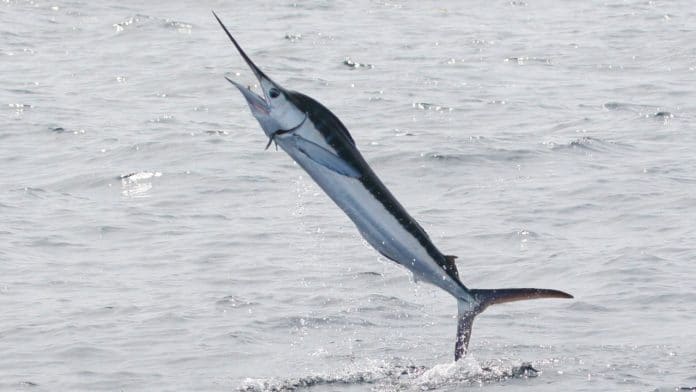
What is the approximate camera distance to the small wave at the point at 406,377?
9.23 metres

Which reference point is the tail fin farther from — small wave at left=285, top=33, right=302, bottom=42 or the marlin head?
small wave at left=285, top=33, right=302, bottom=42

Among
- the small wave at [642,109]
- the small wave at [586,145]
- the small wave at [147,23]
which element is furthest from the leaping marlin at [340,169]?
the small wave at [147,23]

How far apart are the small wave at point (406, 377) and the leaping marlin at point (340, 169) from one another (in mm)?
2188

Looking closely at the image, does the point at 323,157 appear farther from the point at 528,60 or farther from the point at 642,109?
the point at 528,60

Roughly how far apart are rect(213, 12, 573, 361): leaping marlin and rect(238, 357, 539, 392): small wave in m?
2.19

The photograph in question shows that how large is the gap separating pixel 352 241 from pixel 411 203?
175cm

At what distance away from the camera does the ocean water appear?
10000 mm

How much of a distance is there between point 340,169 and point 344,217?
25.2 feet

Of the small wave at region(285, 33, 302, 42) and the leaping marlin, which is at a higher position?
the leaping marlin

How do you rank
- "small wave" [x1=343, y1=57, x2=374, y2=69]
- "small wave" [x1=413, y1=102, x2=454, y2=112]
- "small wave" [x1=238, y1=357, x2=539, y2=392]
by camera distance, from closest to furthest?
"small wave" [x1=238, y1=357, x2=539, y2=392] < "small wave" [x1=413, y1=102, x2=454, y2=112] < "small wave" [x1=343, y1=57, x2=374, y2=69]

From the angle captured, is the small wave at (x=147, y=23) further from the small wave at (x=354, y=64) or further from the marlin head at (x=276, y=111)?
the marlin head at (x=276, y=111)

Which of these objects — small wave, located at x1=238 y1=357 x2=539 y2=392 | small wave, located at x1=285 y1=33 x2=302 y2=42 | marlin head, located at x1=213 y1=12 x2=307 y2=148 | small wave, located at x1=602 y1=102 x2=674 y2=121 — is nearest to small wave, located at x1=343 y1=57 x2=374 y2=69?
small wave, located at x1=285 y1=33 x2=302 y2=42

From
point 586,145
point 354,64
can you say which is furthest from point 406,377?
point 354,64

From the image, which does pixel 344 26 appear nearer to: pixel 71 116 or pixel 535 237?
pixel 71 116
